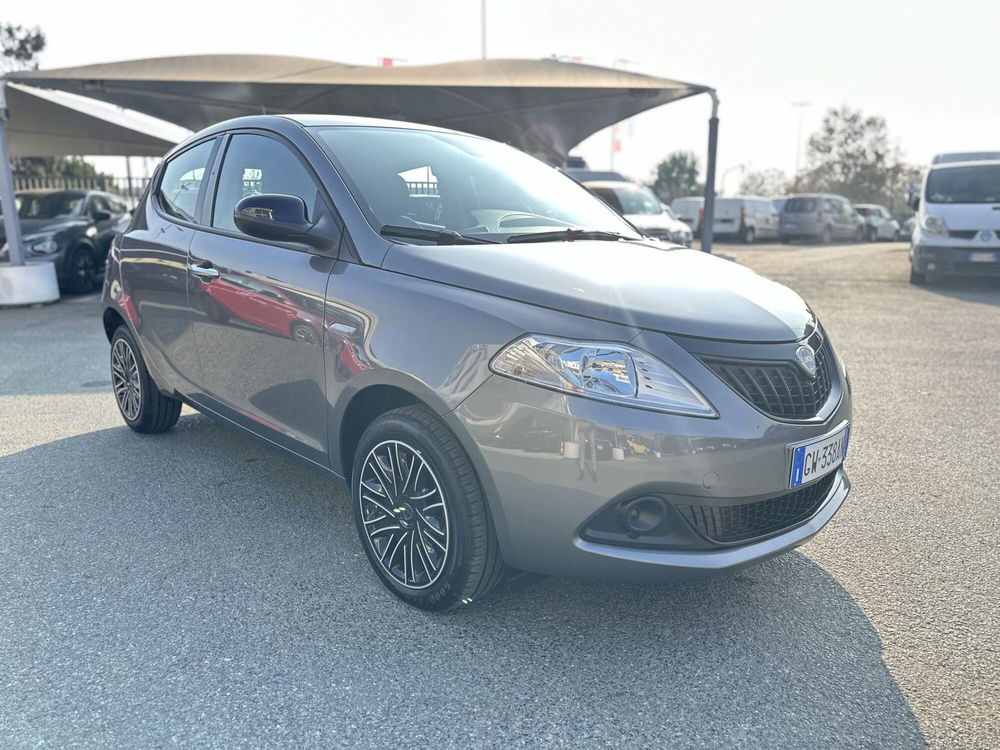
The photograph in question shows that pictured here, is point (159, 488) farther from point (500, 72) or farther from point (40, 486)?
point (500, 72)

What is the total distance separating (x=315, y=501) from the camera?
376 centimetres

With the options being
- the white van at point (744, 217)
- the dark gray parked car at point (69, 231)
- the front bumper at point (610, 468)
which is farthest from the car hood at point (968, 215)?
the white van at point (744, 217)

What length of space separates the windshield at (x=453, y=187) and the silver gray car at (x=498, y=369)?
0.01 m

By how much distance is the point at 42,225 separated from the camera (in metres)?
11.6

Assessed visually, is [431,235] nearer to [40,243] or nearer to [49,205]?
[40,243]

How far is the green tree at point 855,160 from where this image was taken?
50.5 m

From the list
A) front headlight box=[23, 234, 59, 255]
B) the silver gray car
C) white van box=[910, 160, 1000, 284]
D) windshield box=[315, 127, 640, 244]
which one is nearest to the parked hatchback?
white van box=[910, 160, 1000, 284]

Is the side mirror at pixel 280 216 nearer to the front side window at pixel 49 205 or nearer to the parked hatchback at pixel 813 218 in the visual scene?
the front side window at pixel 49 205

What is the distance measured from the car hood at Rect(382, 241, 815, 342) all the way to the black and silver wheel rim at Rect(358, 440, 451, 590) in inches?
23.9

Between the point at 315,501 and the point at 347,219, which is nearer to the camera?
the point at 347,219

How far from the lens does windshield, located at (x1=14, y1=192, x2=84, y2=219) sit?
1200 centimetres

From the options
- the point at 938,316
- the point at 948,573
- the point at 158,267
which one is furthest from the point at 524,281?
the point at 938,316

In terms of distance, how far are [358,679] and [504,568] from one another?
1.80 ft

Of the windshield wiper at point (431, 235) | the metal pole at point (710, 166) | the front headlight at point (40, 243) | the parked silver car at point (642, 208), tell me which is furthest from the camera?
the parked silver car at point (642, 208)
